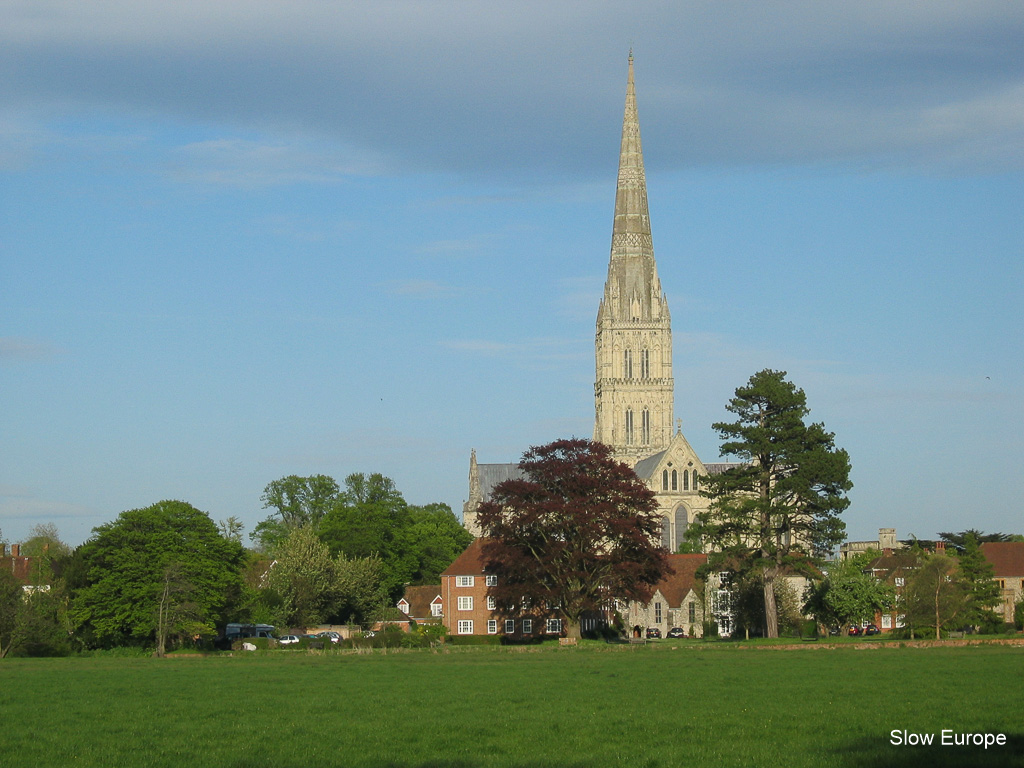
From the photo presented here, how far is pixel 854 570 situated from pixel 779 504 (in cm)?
2042

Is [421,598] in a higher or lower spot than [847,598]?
lower

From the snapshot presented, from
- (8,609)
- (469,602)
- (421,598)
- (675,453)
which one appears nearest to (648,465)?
(675,453)

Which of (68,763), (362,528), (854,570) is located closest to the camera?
(68,763)

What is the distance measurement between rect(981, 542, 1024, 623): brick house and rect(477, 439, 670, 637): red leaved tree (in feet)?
107

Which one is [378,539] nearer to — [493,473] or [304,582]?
[304,582]

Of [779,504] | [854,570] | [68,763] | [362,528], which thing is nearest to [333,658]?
[779,504]

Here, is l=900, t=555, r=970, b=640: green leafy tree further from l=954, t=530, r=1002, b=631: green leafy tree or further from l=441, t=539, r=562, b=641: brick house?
l=441, t=539, r=562, b=641: brick house

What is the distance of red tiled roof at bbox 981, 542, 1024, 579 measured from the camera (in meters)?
85.2

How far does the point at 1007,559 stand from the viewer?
8644 cm

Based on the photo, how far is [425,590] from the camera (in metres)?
98.6

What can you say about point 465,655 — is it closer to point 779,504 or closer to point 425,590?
point 779,504

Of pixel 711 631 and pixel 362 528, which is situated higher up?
pixel 362 528

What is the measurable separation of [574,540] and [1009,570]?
39.1 m

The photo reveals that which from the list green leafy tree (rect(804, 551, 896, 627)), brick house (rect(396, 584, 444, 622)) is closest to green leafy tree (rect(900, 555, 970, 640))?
green leafy tree (rect(804, 551, 896, 627))
